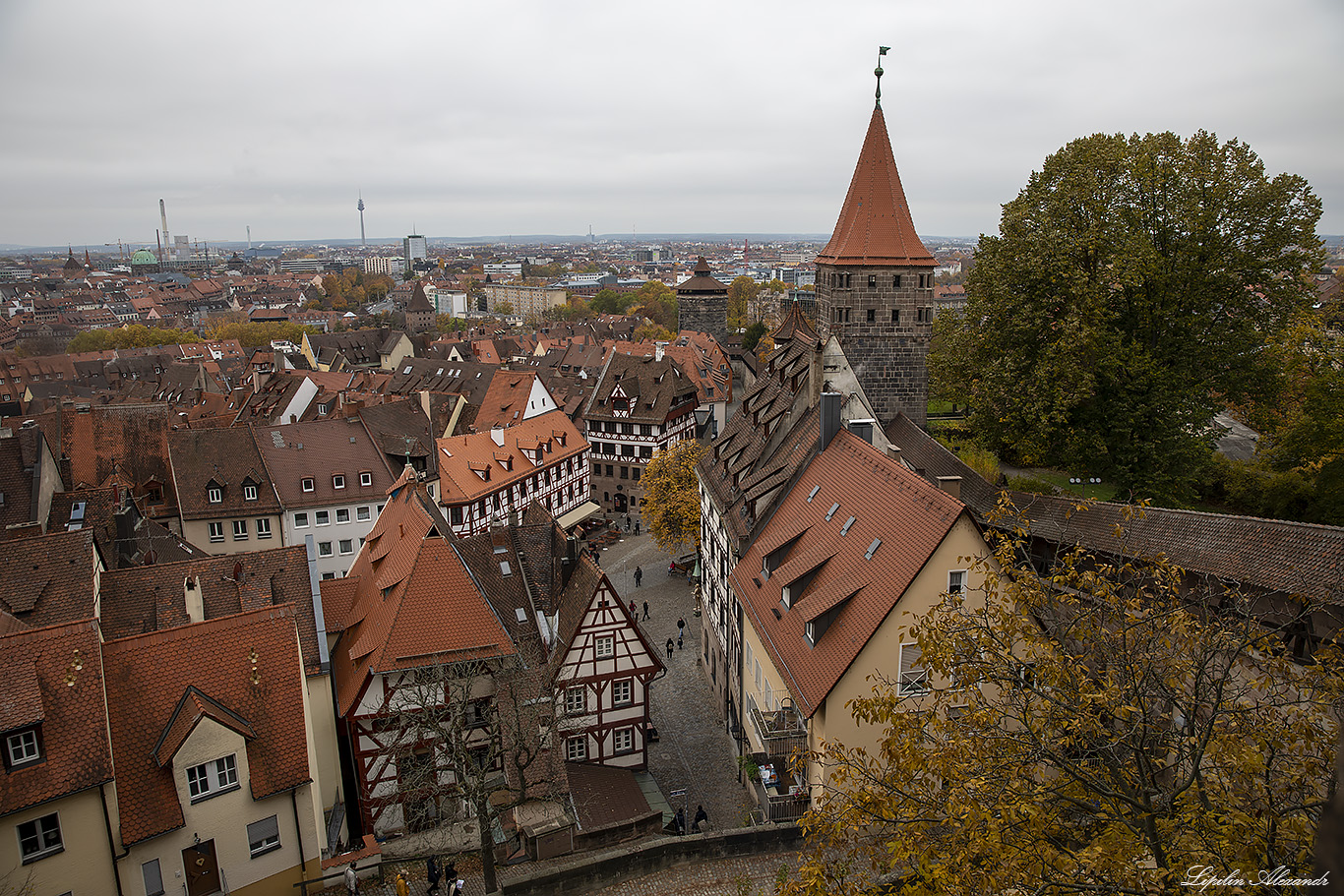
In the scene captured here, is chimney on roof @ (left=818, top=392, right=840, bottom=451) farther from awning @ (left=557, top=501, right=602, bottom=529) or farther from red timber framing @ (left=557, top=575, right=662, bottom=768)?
awning @ (left=557, top=501, right=602, bottom=529)

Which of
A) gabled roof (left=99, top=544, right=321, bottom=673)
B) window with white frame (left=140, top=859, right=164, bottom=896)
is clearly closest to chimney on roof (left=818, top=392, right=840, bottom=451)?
gabled roof (left=99, top=544, right=321, bottom=673)

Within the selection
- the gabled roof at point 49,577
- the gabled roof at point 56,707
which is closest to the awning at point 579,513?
the gabled roof at point 49,577

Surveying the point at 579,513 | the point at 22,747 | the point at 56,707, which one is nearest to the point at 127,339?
the point at 579,513

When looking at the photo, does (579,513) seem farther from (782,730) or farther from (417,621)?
(782,730)

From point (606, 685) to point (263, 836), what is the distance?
31.0ft

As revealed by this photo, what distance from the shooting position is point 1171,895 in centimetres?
726

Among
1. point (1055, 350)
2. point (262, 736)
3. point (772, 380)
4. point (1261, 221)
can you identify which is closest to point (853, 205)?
point (772, 380)

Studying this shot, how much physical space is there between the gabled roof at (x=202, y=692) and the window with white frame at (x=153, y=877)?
73 cm

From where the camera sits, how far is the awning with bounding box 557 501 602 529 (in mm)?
49844

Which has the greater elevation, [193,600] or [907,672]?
[193,600]

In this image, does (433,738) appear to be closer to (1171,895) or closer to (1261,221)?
(1171,895)

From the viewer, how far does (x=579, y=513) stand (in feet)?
169

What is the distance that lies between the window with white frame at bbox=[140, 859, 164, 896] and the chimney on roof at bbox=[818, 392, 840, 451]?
18.3 m

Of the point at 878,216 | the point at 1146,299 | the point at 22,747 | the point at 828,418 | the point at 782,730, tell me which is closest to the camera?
the point at 22,747
